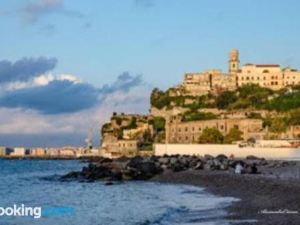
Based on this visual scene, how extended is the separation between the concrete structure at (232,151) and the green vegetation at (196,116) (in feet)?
121

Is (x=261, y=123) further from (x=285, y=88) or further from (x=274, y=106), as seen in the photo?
(x=285, y=88)

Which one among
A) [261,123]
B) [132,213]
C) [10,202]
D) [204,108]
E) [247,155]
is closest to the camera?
[132,213]

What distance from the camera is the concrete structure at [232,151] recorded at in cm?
7881

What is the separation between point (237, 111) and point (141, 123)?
2440 centimetres

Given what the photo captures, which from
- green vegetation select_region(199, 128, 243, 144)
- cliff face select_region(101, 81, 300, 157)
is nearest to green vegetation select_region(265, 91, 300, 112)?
cliff face select_region(101, 81, 300, 157)

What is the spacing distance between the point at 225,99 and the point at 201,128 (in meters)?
18.4

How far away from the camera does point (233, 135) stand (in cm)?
11400

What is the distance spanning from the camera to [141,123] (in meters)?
150

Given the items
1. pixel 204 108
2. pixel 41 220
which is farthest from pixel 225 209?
pixel 204 108

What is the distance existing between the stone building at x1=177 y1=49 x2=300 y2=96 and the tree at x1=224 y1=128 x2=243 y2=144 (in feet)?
110

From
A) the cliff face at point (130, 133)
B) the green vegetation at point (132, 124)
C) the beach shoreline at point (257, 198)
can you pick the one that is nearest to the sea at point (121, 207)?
the beach shoreline at point (257, 198)

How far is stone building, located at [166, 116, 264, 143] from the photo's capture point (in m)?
121

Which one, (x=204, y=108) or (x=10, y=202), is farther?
(x=204, y=108)

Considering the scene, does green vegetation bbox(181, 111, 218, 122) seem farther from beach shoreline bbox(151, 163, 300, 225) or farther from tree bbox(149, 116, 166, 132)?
beach shoreline bbox(151, 163, 300, 225)
